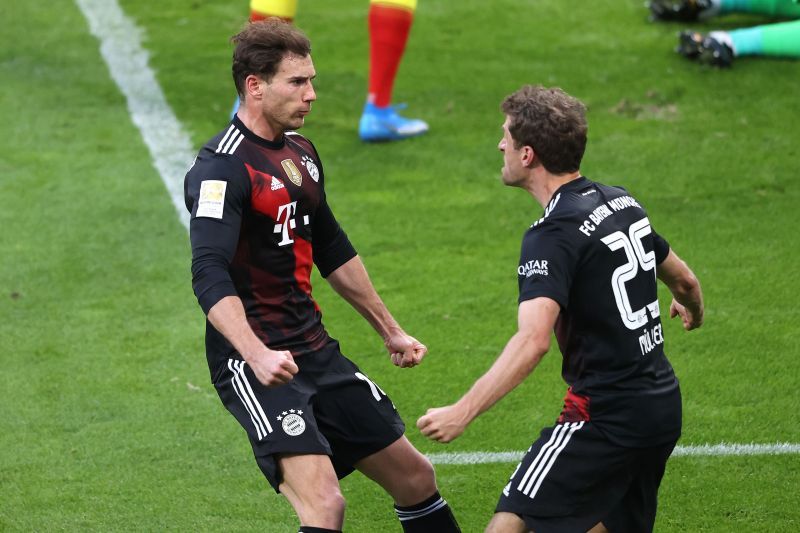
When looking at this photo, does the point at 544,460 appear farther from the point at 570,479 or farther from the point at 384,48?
the point at 384,48

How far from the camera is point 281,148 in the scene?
4.43 metres

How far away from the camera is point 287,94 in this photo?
171 inches

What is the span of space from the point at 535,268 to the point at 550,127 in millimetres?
459

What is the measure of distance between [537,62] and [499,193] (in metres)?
2.36

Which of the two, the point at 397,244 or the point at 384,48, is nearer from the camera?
the point at 397,244

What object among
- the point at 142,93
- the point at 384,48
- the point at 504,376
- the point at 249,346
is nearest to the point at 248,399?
the point at 249,346

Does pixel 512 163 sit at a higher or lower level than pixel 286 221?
higher

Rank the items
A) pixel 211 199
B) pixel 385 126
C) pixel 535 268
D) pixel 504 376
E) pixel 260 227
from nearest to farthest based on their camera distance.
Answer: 1. pixel 504 376
2. pixel 535 268
3. pixel 211 199
4. pixel 260 227
5. pixel 385 126

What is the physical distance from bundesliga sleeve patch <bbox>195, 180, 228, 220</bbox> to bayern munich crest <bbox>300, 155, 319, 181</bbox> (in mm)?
393

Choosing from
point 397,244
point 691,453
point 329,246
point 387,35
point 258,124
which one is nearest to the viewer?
point 258,124

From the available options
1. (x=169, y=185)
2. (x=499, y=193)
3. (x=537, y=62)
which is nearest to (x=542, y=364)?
(x=499, y=193)

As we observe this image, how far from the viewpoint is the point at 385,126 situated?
933 centimetres

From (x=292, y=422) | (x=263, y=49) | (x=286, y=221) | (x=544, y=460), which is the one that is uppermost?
(x=263, y=49)

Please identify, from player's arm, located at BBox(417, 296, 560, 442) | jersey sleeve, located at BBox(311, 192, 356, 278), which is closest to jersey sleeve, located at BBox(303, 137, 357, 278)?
jersey sleeve, located at BBox(311, 192, 356, 278)
